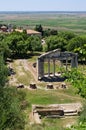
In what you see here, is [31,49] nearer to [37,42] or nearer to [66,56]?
[37,42]

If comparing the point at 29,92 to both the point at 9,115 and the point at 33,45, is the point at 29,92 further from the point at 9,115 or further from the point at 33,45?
the point at 33,45

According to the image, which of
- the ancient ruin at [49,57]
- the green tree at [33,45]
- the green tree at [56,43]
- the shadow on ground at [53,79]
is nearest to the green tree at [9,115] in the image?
the shadow on ground at [53,79]

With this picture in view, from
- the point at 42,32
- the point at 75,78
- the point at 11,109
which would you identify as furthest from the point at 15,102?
the point at 42,32

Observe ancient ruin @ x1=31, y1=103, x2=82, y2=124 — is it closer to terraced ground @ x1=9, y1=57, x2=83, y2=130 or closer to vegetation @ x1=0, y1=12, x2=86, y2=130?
terraced ground @ x1=9, y1=57, x2=83, y2=130

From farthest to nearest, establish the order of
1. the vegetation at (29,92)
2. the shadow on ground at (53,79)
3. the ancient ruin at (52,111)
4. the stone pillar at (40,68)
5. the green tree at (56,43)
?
1. the green tree at (56,43)
2. the stone pillar at (40,68)
3. the shadow on ground at (53,79)
4. the ancient ruin at (52,111)
5. the vegetation at (29,92)

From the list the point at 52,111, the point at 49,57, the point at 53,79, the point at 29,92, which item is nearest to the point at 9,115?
the point at 52,111

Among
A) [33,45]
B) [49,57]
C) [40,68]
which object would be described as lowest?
[33,45]

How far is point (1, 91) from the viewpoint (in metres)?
32.7

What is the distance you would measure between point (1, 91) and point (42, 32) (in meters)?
118

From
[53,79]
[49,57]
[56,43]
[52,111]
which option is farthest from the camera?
[56,43]

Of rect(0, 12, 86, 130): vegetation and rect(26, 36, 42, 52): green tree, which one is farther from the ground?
rect(0, 12, 86, 130): vegetation

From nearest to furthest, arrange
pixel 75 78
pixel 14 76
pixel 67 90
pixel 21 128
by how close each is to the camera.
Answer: pixel 75 78
pixel 21 128
pixel 67 90
pixel 14 76

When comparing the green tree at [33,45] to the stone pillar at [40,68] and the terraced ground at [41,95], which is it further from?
the stone pillar at [40,68]

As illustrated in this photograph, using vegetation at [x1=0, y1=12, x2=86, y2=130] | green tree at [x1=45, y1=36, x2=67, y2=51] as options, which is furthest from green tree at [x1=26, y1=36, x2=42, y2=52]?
green tree at [x1=45, y1=36, x2=67, y2=51]
